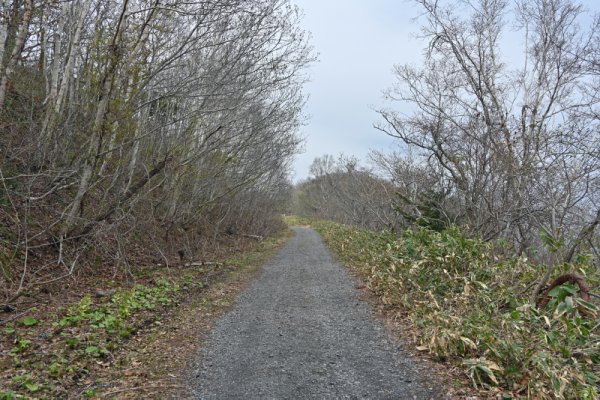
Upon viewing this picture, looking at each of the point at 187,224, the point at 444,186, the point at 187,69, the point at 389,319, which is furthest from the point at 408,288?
the point at 187,224

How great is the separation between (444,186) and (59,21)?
1091 cm

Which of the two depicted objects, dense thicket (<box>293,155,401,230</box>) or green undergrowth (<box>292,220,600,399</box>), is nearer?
green undergrowth (<box>292,220,600,399</box>)

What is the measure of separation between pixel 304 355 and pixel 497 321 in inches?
90.7

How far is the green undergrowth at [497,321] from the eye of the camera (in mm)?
3732

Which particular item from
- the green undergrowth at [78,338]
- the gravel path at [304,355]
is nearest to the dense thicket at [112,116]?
the green undergrowth at [78,338]

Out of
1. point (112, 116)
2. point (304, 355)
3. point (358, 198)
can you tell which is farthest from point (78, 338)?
point (358, 198)

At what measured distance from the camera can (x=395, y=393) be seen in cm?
381

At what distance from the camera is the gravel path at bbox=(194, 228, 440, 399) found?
3.87m

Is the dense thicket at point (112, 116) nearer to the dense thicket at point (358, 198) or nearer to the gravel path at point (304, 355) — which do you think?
the gravel path at point (304, 355)

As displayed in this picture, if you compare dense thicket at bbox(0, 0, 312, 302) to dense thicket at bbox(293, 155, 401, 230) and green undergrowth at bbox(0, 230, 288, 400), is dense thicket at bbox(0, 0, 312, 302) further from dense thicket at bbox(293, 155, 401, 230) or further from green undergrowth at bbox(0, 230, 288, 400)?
dense thicket at bbox(293, 155, 401, 230)

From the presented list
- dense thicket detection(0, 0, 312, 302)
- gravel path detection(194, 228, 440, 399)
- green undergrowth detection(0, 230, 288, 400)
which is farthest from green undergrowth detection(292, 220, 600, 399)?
dense thicket detection(0, 0, 312, 302)

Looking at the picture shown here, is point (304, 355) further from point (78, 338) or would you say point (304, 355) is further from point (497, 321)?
point (78, 338)

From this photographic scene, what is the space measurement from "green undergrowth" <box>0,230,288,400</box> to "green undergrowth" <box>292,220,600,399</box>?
145 inches

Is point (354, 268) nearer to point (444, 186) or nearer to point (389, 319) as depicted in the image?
point (444, 186)
